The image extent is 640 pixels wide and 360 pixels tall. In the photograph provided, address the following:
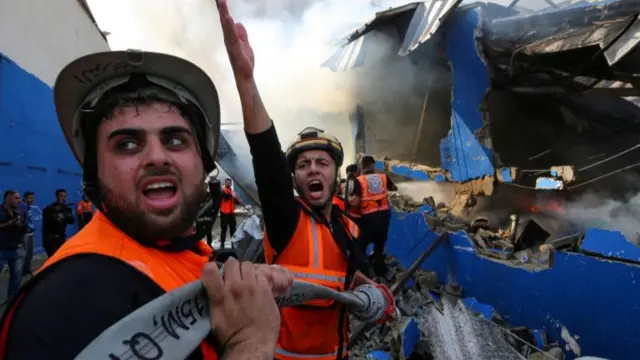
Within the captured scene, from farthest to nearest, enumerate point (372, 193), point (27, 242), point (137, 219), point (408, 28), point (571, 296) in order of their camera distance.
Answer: point (408, 28), point (27, 242), point (372, 193), point (571, 296), point (137, 219)

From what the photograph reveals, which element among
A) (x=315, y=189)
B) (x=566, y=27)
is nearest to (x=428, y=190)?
(x=566, y=27)

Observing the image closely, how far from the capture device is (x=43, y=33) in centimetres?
1284

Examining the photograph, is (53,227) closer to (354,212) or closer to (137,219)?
(354,212)

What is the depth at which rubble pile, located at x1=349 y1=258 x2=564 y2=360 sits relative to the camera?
3820 mm

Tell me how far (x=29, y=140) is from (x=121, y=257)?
11.8 meters

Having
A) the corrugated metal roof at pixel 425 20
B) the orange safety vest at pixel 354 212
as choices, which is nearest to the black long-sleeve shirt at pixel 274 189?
the orange safety vest at pixel 354 212

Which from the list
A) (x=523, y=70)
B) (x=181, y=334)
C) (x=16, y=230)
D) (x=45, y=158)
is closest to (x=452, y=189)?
(x=523, y=70)

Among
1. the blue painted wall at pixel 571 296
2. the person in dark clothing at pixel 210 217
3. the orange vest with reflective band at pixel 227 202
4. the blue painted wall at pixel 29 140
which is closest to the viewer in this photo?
the person in dark clothing at pixel 210 217

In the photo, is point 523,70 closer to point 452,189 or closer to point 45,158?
point 452,189

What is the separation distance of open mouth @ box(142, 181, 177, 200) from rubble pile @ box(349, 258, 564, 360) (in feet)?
11.1

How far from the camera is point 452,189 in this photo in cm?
851

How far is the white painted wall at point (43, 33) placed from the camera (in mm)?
10469

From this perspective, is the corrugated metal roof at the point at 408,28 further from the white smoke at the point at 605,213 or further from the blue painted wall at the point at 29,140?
the blue painted wall at the point at 29,140

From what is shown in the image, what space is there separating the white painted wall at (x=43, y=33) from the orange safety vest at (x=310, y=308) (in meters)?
11.0
